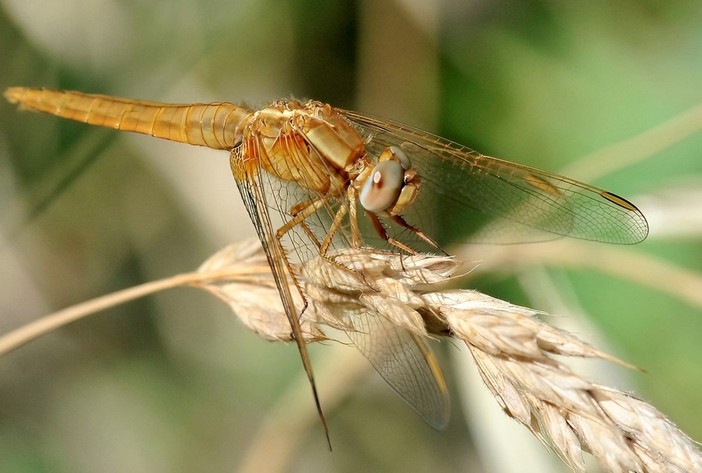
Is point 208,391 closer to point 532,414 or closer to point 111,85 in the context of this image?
point 111,85

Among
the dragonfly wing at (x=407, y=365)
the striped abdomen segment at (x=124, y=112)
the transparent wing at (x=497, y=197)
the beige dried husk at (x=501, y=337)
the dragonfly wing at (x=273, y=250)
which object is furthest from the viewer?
the striped abdomen segment at (x=124, y=112)

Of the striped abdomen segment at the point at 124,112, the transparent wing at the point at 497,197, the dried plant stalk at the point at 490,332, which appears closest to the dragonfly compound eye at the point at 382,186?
the transparent wing at the point at 497,197

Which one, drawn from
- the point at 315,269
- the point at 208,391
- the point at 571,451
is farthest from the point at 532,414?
the point at 208,391

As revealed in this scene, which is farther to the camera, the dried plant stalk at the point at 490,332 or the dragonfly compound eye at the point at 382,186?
the dragonfly compound eye at the point at 382,186

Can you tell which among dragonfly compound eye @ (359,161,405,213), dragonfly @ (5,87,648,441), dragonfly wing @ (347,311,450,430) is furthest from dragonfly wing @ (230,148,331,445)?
dragonfly compound eye @ (359,161,405,213)

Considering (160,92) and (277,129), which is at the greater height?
(160,92)

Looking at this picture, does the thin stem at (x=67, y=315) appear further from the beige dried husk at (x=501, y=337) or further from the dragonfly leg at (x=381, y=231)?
the dragonfly leg at (x=381, y=231)

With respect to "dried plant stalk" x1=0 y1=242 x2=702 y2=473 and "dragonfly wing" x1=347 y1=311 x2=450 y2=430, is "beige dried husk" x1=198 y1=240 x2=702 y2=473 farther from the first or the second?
"dragonfly wing" x1=347 y1=311 x2=450 y2=430

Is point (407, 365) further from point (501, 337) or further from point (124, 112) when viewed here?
point (124, 112)
